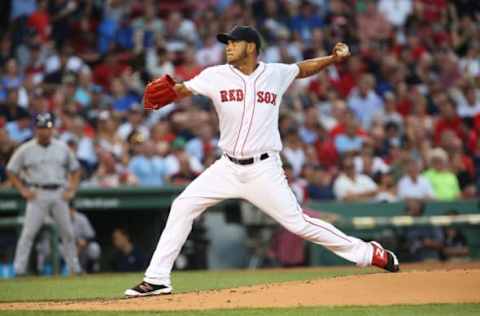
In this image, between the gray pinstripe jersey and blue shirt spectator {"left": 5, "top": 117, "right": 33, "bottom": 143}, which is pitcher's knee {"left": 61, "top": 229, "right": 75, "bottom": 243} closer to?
the gray pinstripe jersey

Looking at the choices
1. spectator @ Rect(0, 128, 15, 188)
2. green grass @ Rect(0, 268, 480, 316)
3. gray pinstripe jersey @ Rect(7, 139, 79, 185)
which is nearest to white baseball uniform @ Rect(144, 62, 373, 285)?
green grass @ Rect(0, 268, 480, 316)

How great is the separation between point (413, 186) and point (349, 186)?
106 centimetres

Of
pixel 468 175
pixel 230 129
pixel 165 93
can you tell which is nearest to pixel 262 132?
pixel 230 129

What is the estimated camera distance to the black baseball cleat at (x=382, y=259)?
8.71 meters

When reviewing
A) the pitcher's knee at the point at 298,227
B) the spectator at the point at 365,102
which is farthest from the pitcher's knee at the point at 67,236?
the spectator at the point at 365,102

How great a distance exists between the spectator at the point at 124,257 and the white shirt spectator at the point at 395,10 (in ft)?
24.8

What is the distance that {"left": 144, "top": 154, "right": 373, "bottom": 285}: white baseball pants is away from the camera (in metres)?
8.26

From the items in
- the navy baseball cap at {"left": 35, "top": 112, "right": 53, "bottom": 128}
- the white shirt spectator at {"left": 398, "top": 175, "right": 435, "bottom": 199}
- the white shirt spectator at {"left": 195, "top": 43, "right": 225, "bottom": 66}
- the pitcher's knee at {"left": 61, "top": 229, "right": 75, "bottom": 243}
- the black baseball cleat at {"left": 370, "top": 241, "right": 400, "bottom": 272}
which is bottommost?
the pitcher's knee at {"left": 61, "top": 229, "right": 75, "bottom": 243}

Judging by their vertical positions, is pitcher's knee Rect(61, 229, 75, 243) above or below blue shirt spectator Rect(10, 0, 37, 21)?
below

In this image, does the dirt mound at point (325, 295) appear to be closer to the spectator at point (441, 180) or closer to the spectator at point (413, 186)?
the spectator at point (413, 186)

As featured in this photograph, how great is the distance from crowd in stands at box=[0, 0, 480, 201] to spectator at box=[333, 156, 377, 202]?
0.05 feet

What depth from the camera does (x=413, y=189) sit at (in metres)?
16.2

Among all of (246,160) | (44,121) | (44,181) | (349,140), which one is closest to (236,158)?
(246,160)

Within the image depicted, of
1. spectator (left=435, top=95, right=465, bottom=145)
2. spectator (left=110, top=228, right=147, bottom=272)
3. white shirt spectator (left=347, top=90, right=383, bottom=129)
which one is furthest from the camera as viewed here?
spectator (left=435, top=95, right=465, bottom=145)
